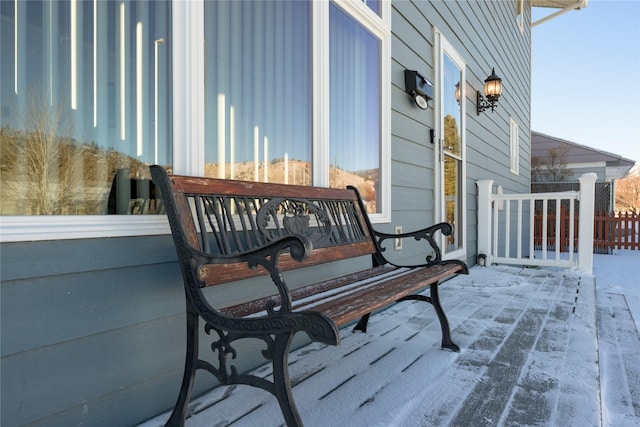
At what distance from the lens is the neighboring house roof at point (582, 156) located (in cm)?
1168

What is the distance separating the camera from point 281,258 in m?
1.51

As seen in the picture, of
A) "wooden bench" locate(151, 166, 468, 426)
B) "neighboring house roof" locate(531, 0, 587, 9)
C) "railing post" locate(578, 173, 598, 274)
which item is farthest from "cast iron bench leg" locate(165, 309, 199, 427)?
"neighboring house roof" locate(531, 0, 587, 9)

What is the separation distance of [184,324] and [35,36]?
39.9 inches

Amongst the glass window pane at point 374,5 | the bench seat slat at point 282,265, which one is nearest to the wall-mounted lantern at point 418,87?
the glass window pane at point 374,5

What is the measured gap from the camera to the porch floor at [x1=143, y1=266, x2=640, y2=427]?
1.33m

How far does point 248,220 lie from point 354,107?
135 centimetres

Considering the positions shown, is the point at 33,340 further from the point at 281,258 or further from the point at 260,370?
the point at 260,370

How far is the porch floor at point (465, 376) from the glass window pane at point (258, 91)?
0.91 meters

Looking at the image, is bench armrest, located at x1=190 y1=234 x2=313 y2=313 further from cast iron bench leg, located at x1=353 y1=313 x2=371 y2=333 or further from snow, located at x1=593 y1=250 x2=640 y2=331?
snow, located at x1=593 y1=250 x2=640 y2=331

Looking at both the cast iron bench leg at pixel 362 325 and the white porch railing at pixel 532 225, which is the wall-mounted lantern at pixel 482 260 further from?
the cast iron bench leg at pixel 362 325

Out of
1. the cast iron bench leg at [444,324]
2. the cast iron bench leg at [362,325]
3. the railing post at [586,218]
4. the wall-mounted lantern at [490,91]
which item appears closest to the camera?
the cast iron bench leg at [444,324]

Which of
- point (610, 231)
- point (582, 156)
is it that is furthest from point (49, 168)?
point (582, 156)

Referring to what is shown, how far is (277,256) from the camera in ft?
3.37

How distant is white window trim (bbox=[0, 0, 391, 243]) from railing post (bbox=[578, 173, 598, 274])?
3.09 m
